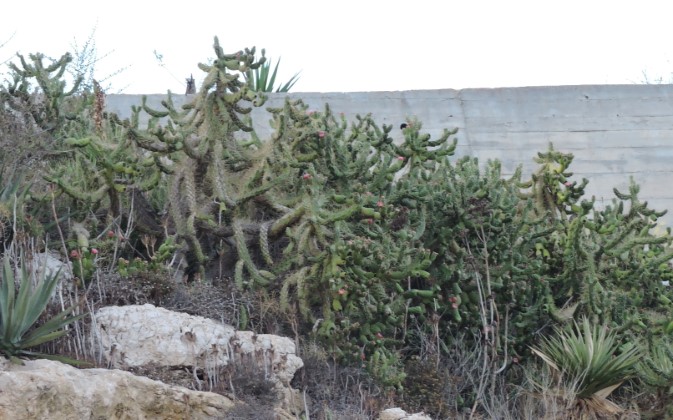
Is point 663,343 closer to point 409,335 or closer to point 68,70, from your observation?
point 409,335

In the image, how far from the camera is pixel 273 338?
775cm

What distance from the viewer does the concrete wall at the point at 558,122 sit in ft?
45.2

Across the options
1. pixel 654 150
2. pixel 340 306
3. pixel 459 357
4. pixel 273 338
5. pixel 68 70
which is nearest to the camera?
pixel 273 338

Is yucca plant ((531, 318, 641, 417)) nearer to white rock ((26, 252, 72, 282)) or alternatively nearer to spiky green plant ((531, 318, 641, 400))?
spiky green plant ((531, 318, 641, 400))

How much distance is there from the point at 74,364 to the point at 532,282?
14.6ft

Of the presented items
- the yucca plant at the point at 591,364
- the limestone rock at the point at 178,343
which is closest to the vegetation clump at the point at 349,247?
the yucca plant at the point at 591,364

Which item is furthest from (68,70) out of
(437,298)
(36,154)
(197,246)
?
(437,298)

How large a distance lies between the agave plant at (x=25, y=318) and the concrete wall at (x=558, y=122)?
6.83m

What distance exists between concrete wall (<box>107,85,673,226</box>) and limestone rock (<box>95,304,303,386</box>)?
6139mm

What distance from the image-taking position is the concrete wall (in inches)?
543

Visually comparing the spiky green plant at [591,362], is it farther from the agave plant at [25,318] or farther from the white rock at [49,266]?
the agave plant at [25,318]

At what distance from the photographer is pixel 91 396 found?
630 centimetres

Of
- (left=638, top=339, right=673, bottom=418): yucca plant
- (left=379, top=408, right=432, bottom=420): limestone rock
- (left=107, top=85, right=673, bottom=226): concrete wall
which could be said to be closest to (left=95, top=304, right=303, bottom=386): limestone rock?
(left=379, top=408, right=432, bottom=420): limestone rock

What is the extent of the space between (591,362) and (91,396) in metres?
4.35
